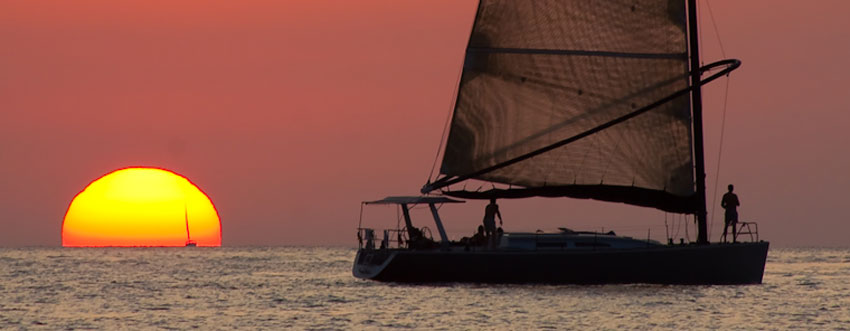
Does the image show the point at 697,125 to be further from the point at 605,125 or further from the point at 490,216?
the point at 490,216

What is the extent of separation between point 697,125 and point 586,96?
4.09m

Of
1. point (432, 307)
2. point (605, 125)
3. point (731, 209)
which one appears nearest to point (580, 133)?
point (605, 125)

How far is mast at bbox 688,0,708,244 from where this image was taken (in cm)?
5584

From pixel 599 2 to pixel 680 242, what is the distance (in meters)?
9.02

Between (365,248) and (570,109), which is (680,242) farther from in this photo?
(365,248)

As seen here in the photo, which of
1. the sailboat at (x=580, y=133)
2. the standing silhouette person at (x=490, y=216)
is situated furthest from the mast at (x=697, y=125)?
the standing silhouette person at (x=490, y=216)

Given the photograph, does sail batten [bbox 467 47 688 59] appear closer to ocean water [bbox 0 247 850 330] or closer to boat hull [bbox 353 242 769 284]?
boat hull [bbox 353 242 769 284]

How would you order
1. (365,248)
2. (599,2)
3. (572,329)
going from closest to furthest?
1. (572,329)
2. (599,2)
3. (365,248)

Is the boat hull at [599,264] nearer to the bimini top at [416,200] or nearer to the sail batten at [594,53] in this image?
the bimini top at [416,200]

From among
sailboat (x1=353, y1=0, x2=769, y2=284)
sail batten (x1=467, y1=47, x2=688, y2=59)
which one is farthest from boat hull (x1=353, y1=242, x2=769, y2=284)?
sail batten (x1=467, y1=47, x2=688, y2=59)

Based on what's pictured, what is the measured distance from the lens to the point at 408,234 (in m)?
58.0

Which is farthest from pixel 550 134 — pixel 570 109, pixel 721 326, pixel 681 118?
pixel 721 326

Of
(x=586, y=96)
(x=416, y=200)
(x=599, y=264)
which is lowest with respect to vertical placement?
(x=599, y=264)

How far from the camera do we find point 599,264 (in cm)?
5384
